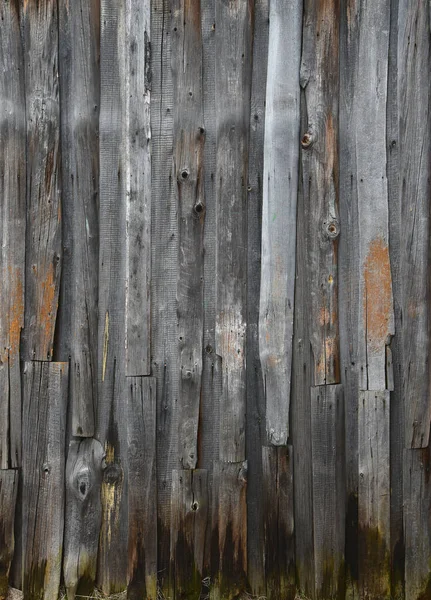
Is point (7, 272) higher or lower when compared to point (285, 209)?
lower

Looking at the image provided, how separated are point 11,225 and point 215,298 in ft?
4.27

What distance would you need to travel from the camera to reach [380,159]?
372 cm

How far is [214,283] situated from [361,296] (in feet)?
2.73

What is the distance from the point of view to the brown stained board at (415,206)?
3666 mm

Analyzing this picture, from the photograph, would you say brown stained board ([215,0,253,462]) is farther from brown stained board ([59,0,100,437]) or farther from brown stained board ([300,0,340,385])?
brown stained board ([59,0,100,437])

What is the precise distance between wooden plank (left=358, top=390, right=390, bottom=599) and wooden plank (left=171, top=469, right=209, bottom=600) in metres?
0.89

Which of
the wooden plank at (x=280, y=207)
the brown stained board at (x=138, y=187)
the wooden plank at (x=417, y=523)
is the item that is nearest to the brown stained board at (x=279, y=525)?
the wooden plank at (x=280, y=207)

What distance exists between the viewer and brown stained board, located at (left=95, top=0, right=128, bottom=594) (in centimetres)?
388

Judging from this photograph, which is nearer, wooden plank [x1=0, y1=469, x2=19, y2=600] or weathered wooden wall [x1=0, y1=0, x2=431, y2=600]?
weathered wooden wall [x1=0, y1=0, x2=431, y2=600]

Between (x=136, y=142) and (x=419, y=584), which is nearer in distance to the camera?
(x=419, y=584)

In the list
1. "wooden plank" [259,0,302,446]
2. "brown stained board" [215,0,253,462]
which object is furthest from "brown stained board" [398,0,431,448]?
"brown stained board" [215,0,253,462]

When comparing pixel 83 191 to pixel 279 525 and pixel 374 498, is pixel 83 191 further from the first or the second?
pixel 374 498

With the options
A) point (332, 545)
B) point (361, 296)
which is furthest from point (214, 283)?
point (332, 545)

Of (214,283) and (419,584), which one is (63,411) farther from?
(419,584)
